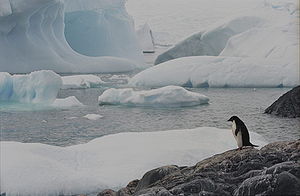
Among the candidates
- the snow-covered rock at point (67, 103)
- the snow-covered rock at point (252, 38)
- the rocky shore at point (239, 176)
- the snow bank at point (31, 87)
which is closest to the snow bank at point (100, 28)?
the snow-covered rock at point (252, 38)

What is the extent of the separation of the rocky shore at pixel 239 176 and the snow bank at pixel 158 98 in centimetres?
1059

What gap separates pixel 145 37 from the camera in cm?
3988

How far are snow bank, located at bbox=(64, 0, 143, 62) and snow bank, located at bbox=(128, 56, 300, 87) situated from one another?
9.01m

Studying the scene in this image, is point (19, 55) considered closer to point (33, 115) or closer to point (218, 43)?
point (218, 43)


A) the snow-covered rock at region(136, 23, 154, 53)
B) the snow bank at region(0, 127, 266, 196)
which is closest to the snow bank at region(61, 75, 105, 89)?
the snow bank at region(0, 127, 266, 196)

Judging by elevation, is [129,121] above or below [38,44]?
below

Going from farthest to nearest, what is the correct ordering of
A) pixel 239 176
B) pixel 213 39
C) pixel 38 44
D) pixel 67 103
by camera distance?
pixel 213 39, pixel 38 44, pixel 67 103, pixel 239 176

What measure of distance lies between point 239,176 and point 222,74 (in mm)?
16128

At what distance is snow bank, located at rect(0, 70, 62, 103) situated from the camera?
15.9 m

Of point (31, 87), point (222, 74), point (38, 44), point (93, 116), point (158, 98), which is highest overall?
point (38, 44)

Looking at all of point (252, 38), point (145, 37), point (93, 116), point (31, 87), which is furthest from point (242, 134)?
point (145, 37)

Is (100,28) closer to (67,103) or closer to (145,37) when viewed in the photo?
(145,37)

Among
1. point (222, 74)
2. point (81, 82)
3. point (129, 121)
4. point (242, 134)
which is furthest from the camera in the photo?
point (81, 82)

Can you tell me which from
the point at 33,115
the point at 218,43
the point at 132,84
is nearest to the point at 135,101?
the point at 33,115
